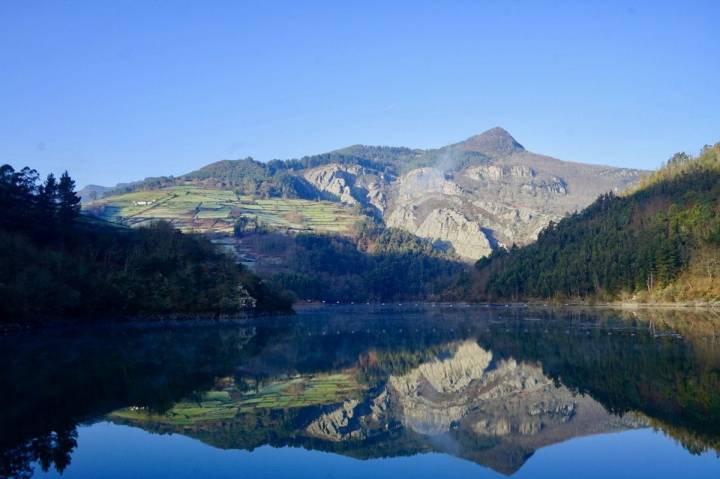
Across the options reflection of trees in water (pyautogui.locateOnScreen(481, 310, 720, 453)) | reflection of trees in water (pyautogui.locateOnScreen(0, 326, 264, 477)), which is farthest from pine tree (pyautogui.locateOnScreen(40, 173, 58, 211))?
reflection of trees in water (pyautogui.locateOnScreen(481, 310, 720, 453))

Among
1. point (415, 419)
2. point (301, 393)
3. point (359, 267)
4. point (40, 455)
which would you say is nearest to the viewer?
point (40, 455)

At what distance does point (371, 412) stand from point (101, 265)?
53.4 meters

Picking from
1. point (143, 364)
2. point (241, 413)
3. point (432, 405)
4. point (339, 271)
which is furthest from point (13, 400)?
point (339, 271)

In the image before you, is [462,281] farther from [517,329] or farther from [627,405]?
[627,405]

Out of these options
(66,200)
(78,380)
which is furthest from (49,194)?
(78,380)

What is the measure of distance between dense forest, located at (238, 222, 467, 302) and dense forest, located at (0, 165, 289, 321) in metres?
52.7

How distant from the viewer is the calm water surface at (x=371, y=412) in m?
12.6

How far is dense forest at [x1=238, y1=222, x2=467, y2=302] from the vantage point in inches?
5694

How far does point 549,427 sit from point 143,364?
60.0 feet

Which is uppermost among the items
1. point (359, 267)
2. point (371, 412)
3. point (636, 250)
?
point (636, 250)

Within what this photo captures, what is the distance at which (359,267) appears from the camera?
553 ft

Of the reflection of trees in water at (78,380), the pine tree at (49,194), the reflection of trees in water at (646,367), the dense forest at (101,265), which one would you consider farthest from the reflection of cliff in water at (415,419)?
the pine tree at (49,194)

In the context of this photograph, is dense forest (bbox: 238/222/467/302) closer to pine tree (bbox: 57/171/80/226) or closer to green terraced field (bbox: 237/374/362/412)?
pine tree (bbox: 57/171/80/226)

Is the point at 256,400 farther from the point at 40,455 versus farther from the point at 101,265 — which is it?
the point at 101,265
